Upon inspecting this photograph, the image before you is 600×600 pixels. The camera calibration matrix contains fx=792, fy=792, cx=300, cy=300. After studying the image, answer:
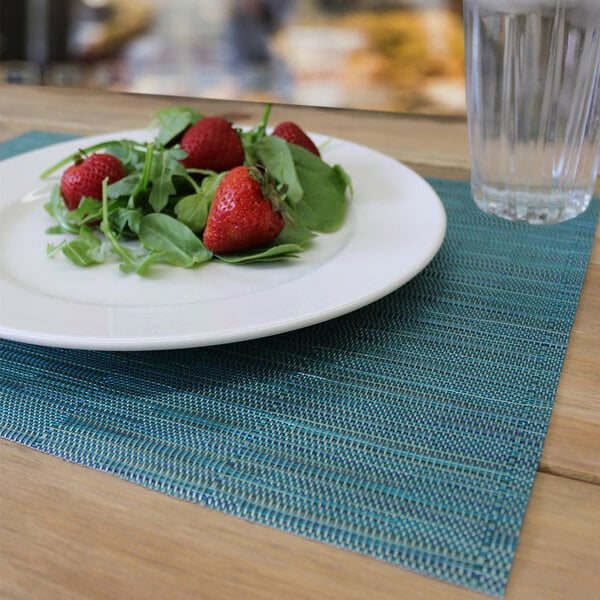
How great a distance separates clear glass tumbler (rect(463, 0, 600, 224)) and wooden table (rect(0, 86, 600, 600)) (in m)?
0.31

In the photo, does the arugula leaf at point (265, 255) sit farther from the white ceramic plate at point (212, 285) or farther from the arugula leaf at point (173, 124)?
the arugula leaf at point (173, 124)

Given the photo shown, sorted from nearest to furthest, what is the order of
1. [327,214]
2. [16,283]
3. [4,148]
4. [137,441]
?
[137,441] → [16,283] → [327,214] → [4,148]

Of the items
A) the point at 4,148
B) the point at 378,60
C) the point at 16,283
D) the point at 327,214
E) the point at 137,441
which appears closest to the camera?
the point at 137,441

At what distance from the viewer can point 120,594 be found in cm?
35

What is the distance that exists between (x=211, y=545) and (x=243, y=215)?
0.29 m

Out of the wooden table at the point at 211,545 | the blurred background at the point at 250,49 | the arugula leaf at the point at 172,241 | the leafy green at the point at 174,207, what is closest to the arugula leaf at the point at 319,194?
the leafy green at the point at 174,207

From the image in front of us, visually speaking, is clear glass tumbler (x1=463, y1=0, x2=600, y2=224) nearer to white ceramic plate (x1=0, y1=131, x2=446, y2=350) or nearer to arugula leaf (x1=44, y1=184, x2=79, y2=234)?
white ceramic plate (x1=0, y1=131, x2=446, y2=350)

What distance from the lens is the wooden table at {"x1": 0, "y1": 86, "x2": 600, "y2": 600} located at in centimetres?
36

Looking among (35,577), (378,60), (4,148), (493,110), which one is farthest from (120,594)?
(378,60)

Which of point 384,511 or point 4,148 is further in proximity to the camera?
point 4,148

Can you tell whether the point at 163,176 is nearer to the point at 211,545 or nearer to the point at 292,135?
the point at 292,135

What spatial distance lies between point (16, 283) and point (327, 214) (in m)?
0.27

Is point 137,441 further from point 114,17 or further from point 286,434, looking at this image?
point 114,17

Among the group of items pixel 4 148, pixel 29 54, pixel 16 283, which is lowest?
pixel 29 54
